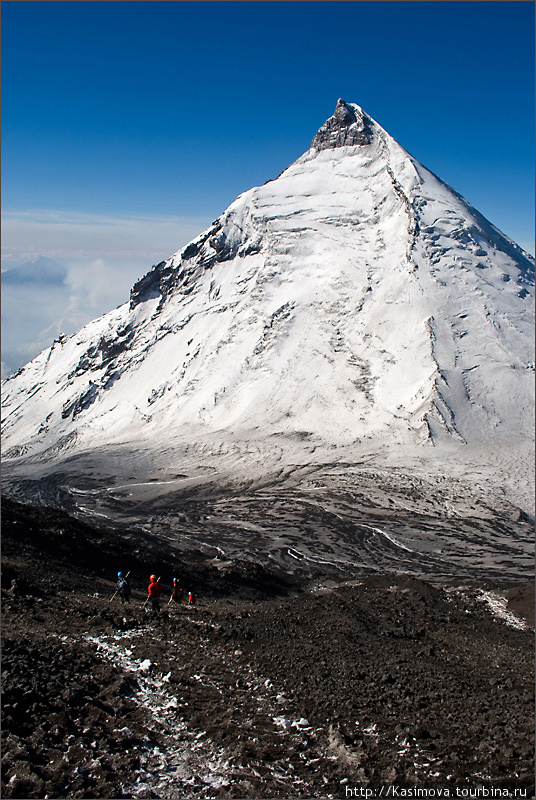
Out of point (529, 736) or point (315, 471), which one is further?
point (315, 471)

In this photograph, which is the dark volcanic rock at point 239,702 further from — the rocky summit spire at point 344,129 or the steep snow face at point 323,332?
the rocky summit spire at point 344,129

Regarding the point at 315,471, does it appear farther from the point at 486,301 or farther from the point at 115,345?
the point at 115,345

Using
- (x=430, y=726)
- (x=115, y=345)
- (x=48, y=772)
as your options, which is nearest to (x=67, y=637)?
(x=48, y=772)

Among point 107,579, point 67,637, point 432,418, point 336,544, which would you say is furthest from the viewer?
point 432,418

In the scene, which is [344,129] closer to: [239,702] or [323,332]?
[323,332]

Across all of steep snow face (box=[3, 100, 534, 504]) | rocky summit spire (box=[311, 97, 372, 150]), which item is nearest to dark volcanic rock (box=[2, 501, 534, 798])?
steep snow face (box=[3, 100, 534, 504])

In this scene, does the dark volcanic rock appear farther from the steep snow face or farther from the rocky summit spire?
the rocky summit spire

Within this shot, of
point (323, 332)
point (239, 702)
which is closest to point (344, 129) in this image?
point (323, 332)
